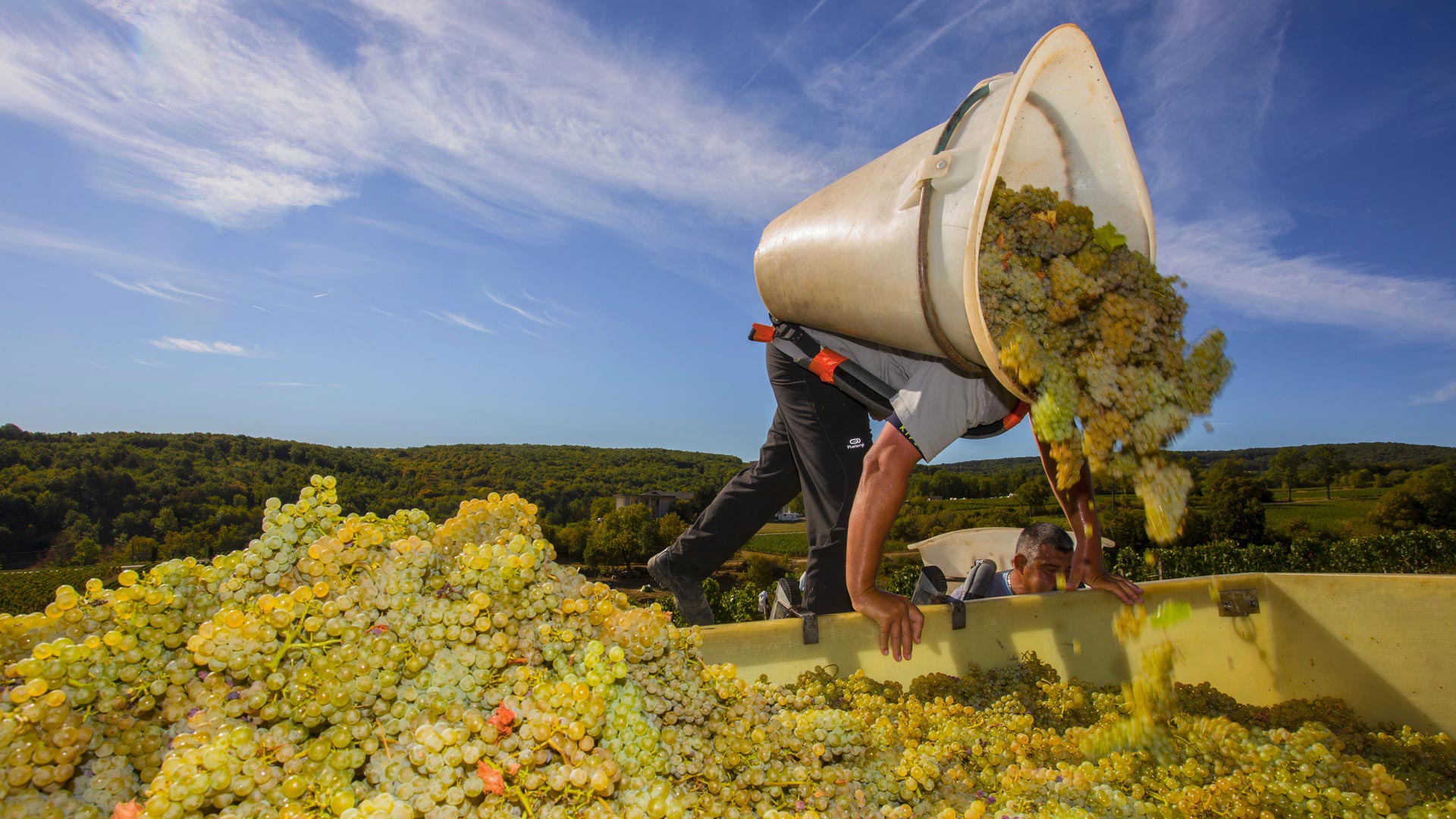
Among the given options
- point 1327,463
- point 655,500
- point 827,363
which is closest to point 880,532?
point 827,363

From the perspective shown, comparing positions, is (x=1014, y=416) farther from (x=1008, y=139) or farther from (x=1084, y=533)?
(x=1008, y=139)

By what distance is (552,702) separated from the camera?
3.39 feet

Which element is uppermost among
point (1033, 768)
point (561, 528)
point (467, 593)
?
point (467, 593)

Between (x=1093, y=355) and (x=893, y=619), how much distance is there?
1091 mm

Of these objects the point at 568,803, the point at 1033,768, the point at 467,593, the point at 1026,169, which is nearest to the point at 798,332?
the point at 1026,169

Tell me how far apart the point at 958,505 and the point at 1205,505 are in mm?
19073

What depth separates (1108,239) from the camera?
2303mm

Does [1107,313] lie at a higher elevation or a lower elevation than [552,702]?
higher

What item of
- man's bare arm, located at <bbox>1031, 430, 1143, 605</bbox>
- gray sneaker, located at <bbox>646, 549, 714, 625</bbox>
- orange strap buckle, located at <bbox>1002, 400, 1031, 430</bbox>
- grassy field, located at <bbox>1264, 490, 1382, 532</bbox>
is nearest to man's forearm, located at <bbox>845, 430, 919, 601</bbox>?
orange strap buckle, located at <bbox>1002, 400, 1031, 430</bbox>

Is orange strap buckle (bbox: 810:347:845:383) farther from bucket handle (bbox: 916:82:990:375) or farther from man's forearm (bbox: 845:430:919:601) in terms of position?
bucket handle (bbox: 916:82:990:375)

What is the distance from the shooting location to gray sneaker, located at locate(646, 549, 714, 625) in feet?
12.0

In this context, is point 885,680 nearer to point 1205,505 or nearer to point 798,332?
point 798,332

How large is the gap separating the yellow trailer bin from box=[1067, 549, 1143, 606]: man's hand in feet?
0.18

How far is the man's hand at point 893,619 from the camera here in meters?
2.40
